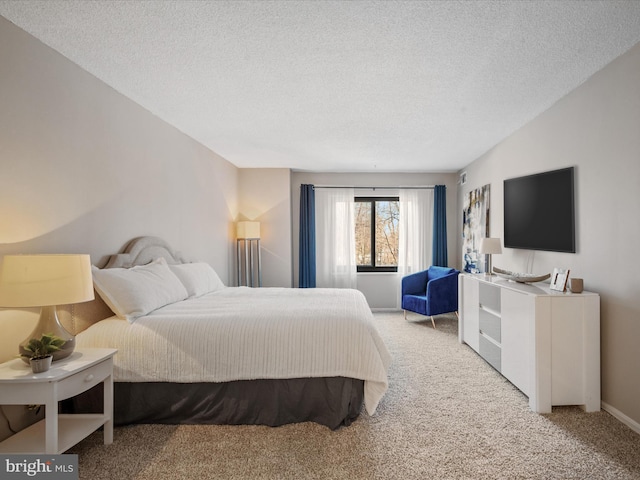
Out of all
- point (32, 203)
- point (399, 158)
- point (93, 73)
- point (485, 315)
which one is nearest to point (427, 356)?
point (485, 315)

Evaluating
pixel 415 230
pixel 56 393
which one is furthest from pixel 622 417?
Result: pixel 415 230

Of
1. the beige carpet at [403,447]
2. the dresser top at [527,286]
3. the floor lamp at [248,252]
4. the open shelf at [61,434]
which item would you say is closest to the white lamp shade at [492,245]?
the dresser top at [527,286]

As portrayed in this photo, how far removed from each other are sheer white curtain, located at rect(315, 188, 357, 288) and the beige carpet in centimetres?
355

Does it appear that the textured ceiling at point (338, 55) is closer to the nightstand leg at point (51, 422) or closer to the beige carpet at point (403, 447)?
the nightstand leg at point (51, 422)

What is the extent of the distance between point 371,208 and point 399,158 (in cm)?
137

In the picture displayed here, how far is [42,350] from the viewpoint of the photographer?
1.91 metres

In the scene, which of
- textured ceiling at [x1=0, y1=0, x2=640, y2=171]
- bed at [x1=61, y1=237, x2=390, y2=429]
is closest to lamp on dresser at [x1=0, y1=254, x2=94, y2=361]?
bed at [x1=61, y1=237, x2=390, y2=429]

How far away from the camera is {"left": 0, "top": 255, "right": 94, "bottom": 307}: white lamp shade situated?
183cm

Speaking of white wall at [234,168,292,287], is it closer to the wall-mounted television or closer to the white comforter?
the wall-mounted television

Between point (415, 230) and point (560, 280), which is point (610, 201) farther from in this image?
point (415, 230)

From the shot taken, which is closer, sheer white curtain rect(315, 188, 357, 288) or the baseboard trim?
the baseboard trim

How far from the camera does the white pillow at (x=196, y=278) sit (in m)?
3.50

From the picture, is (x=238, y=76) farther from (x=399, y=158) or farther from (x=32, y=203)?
(x=399, y=158)

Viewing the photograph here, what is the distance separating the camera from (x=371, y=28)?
214cm
